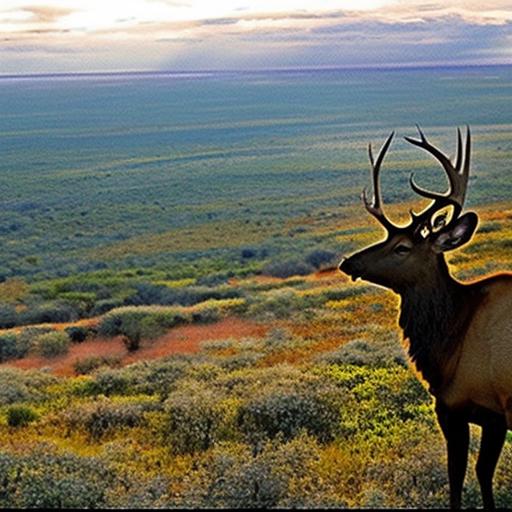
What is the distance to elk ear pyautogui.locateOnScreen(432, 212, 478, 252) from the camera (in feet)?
19.5

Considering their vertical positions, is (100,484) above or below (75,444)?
above

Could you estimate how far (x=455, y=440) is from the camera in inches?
238

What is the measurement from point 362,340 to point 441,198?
9.28 metres

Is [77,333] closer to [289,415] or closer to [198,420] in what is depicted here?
[198,420]

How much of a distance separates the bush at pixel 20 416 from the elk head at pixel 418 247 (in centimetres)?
707

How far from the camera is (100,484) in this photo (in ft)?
26.2

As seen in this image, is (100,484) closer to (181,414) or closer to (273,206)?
(181,414)

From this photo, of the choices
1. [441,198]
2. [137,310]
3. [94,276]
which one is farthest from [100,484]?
[94,276]

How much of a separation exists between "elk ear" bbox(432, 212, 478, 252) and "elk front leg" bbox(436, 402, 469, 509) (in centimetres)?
109

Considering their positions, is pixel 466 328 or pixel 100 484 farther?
pixel 100 484

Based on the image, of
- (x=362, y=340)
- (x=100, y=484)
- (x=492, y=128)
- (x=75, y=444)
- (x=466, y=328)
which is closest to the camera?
(x=466, y=328)

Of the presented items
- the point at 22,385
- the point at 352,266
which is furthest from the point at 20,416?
the point at 352,266

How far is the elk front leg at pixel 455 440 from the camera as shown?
236 inches

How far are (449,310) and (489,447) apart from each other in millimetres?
1001
